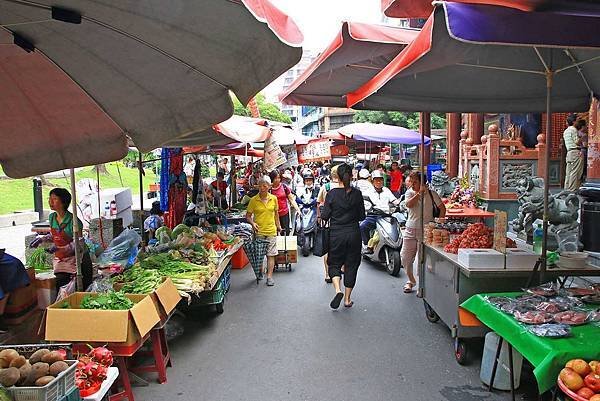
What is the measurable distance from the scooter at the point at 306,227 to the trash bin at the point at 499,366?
20.1ft

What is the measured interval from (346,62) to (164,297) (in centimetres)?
393

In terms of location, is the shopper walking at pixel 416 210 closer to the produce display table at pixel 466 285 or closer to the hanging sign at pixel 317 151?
the produce display table at pixel 466 285

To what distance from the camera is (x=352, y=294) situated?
700 cm

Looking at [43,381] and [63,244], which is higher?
[63,244]

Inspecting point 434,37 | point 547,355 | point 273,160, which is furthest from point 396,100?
point 273,160

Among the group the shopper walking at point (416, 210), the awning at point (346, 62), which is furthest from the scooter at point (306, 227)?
the shopper walking at point (416, 210)

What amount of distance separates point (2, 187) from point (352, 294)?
2320 cm

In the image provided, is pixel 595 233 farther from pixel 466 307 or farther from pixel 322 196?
pixel 322 196

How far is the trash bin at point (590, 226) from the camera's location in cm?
484

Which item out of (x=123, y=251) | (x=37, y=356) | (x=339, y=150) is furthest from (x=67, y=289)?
(x=339, y=150)

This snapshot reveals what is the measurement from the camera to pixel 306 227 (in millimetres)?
10047

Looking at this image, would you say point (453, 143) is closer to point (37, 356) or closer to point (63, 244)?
point (63, 244)

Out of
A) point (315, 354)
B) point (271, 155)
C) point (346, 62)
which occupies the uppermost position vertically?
point (346, 62)

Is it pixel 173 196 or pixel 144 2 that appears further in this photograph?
pixel 173 196
